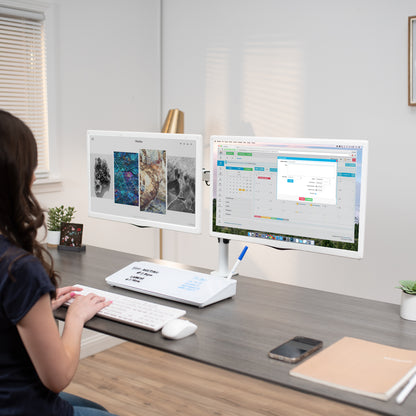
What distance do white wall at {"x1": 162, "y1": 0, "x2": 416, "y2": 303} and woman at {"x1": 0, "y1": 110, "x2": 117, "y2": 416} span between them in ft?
6.81

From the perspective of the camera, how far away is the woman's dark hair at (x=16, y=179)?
45.6 inches

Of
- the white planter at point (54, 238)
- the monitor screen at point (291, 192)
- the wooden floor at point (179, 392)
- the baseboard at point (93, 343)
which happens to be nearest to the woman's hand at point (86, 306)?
the monitor screen at point (291, 192)

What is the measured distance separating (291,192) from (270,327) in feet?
1.49

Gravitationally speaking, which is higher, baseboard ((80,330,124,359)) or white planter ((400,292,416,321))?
white planter ((400,292,416,321))

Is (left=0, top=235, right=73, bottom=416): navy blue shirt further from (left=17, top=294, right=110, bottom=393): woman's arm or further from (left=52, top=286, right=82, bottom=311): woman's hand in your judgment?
(left=52, top=286, right=82, bottom=311): woman's hand

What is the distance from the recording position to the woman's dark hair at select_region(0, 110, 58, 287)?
116 cm

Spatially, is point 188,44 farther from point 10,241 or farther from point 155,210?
point 10,241

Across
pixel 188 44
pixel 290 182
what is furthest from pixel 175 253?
pixel 290 182

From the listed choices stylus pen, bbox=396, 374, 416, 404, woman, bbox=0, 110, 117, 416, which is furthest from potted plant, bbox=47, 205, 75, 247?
stylus pen, bbox=396, 374, 416, 404

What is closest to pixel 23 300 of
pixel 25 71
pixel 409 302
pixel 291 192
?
pixel 291 192

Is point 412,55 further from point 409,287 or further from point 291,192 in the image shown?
point 409,287

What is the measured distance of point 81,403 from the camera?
1.65 meters

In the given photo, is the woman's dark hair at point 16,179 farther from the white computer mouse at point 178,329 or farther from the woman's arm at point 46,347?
the white computer mouse at point 178,329

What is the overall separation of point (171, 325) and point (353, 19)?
6.78ft
